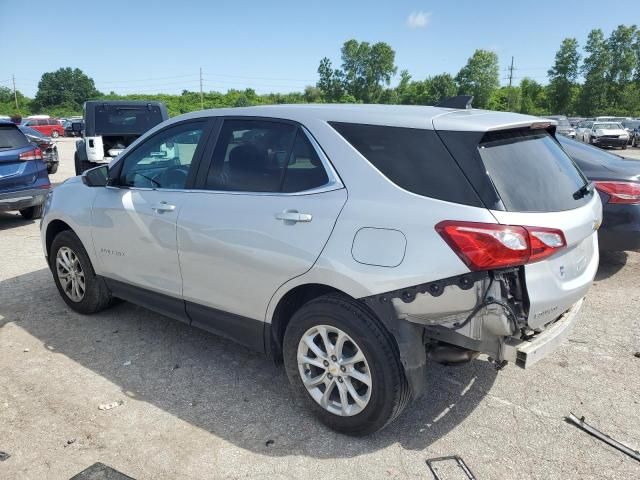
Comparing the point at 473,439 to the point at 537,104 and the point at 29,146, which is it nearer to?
the point at 29,146

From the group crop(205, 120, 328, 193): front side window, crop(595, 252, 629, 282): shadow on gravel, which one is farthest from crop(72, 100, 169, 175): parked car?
→ crop(595, 252, 629, 282): shadow on gravel

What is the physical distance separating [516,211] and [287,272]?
1.24m

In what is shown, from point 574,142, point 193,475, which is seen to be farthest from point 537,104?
point 193,475

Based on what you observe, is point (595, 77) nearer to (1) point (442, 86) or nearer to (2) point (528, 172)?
(1) point (442, 86)

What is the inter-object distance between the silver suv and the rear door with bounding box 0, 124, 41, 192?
5.58 m

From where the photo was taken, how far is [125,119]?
34.6 feet

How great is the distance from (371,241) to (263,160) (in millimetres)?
1012

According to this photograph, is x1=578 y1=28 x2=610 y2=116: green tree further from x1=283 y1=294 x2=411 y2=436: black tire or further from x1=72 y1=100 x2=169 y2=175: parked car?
x1=283 y1=294 x2=411 y2=436: black tire

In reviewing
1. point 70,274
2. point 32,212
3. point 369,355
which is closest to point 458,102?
point 369,355

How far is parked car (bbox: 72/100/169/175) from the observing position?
9.76 metres


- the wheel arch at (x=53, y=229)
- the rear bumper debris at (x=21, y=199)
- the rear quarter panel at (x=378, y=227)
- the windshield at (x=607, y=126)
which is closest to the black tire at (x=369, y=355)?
the rear quarter panel at (x=378, y=227)

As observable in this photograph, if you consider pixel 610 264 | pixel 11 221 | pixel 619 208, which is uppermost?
pixel 619 208

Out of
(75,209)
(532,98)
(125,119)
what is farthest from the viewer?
(532,98)

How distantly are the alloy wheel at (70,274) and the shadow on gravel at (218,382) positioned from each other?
0.71 ft
